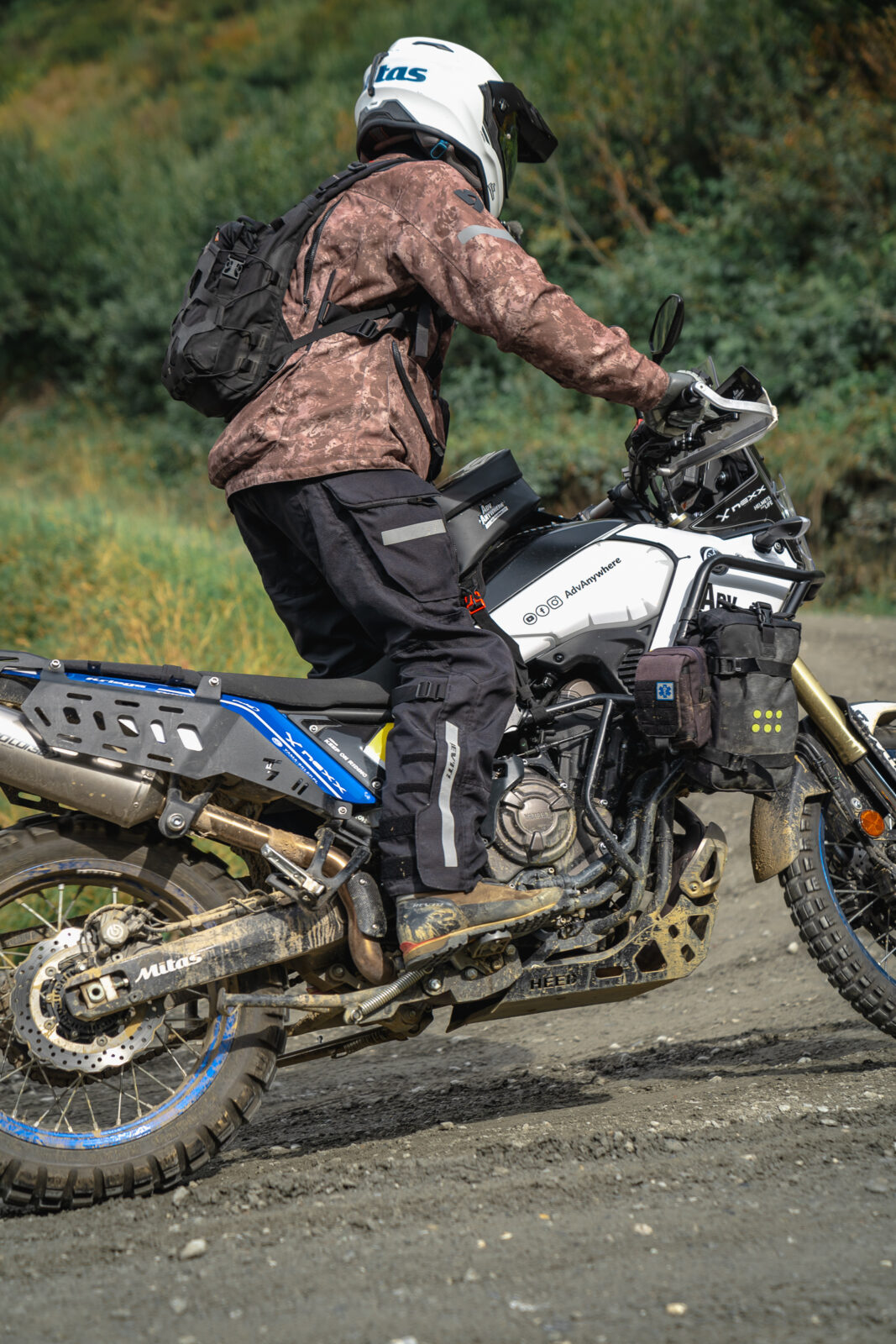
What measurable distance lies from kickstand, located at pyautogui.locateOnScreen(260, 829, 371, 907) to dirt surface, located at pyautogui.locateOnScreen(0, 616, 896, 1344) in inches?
28.7

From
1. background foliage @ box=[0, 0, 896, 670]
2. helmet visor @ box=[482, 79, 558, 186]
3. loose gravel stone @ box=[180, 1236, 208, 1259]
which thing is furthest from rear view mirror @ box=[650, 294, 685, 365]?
background foliage @ box=[0, 0, 896, 670]

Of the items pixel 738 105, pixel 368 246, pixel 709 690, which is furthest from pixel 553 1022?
pixel 738 105

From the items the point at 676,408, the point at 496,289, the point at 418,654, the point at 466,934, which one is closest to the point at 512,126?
the point at 496,289

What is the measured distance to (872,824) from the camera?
378cm

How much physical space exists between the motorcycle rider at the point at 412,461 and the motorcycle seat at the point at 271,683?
113 mm

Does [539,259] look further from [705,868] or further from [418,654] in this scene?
[418,654]

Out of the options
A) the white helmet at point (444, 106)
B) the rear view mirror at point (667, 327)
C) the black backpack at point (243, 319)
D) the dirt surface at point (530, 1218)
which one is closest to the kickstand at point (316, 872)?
the dirt surface at point (530, 1218)

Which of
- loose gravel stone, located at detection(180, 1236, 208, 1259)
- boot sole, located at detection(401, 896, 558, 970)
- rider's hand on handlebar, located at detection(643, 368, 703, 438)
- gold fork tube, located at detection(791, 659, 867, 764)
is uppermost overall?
rider's hand on handlebar, located at detection(643, 368, 703, 438)

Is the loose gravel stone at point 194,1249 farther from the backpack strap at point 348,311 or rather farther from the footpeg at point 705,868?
the backpack strap at point 348,311

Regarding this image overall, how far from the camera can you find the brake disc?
10.1 feet

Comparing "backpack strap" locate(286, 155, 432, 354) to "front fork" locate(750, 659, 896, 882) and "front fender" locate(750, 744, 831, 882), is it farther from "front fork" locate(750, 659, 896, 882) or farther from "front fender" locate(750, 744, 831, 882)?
"front fender" locate(750, 744, 831, 882)

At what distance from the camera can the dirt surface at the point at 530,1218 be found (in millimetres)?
2354

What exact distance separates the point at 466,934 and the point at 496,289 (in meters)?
1.67

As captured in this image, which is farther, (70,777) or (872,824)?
(872,824)
